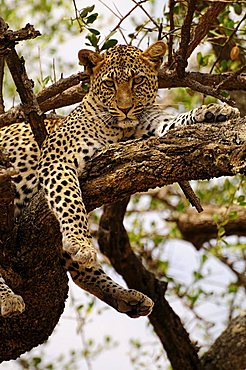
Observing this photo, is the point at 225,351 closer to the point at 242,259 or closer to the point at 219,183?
the point at 242,259

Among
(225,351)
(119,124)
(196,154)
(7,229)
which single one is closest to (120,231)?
(225,351)

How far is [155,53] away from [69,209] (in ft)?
5.28

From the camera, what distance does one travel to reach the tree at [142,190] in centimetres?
497

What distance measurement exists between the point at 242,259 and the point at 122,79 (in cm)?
383

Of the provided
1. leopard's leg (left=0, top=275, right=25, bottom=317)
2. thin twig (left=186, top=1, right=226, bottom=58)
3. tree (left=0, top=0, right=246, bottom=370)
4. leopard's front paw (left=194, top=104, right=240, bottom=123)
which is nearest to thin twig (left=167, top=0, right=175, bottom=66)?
tree (left=0, top=0, right=246, bottom=370)

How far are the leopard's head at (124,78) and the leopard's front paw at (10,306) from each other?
1.58 m

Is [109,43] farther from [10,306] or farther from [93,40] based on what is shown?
[10,306]

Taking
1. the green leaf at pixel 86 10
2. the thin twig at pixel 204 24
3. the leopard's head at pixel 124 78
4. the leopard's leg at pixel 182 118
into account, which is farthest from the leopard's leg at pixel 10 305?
the thin twig at pixel 204 24

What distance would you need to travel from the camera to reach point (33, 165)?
632 cm

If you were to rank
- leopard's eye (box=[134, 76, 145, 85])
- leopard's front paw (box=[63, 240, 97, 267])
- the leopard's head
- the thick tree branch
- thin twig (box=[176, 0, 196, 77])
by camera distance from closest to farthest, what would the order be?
the thick tree branch, leopard's front paw (box=[63, 240, 97, 267]), thin twig (box=[176, 0, 196, 77]), the leopard's head, leopard's eye (box=[134, 76, 145, 85])

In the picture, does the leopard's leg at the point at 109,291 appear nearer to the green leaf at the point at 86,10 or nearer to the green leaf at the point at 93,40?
the green leaf at the point at 93,40

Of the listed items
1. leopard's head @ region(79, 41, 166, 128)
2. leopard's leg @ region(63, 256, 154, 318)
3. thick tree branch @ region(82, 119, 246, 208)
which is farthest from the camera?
leopard's head @ region(79, 41, 166, 128)

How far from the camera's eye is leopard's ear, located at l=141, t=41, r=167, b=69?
21.3 ft

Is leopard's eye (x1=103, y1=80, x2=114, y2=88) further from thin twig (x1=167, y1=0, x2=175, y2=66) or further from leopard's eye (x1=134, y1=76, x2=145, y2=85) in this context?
thin twig (x1=167, y1=0, x2=175, y2=66)
